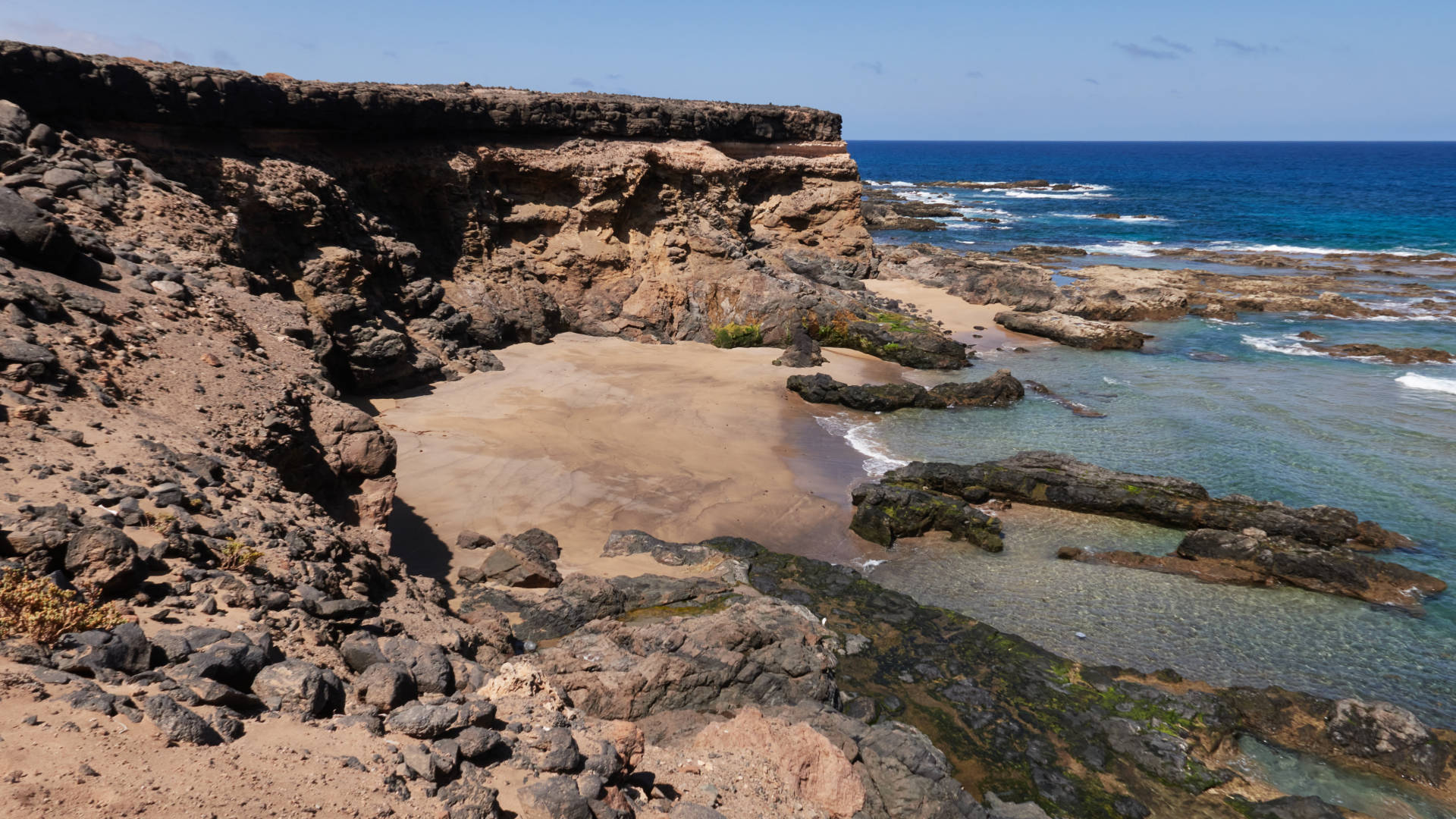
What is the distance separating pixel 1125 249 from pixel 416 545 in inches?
1711

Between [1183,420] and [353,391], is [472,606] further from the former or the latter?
[1183,420]

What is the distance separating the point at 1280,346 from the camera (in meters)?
25.3

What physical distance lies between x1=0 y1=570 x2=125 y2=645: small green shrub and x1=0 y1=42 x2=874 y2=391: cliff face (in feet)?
27.5

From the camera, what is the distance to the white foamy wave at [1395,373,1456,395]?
2061 cm

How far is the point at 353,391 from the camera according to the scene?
15.8 meters

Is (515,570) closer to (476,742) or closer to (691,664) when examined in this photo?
(691,664)

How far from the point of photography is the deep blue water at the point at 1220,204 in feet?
157

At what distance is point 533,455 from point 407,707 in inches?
371

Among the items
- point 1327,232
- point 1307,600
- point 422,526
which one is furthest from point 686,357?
point 1327,232

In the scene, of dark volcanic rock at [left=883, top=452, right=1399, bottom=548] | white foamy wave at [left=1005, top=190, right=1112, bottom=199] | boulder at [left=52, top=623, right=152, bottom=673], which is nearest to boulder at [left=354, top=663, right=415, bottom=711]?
boulder at [left=52, top=623, right=152, bottom=673]

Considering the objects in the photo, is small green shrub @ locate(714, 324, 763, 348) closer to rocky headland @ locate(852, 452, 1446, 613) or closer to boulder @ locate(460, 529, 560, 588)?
rocky headland @ locate(852, 452, 1446, 613)

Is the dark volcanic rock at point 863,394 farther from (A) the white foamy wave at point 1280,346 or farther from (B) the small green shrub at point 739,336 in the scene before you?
(A) the white foamy wave at point 1280,346

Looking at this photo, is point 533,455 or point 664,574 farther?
point 533,455

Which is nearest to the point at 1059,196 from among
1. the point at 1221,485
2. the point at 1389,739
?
the point at 1221,485
